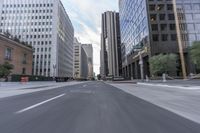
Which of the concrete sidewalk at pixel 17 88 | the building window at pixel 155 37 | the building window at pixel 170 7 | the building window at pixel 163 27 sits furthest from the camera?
the building window at pixel 170 7

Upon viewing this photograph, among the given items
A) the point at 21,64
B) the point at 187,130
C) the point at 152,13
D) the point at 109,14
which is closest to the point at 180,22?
the point at 152,13

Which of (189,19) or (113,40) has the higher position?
(113,40)

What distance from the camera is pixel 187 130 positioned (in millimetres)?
4215

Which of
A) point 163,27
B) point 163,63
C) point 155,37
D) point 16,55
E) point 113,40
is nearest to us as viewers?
point 163,63

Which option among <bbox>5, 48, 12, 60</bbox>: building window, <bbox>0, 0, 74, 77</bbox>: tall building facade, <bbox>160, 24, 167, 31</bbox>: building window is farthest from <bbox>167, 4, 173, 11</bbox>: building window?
<bbox>0, 0, 74, 77</bbox>: tall building facade

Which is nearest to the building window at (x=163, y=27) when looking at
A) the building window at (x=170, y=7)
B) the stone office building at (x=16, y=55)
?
the building window at (x=170, y=7)

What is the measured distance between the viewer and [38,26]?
335ft

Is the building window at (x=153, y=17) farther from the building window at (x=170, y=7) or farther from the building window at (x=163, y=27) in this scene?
the building window at (x=170, y=7)

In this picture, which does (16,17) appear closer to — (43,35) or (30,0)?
(30,0)

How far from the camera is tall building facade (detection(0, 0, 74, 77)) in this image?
326ft

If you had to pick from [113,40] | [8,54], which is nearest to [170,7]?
[8,54]

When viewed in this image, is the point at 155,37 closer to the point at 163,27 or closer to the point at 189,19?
the point at 163,27

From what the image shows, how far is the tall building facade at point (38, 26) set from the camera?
99.2 m

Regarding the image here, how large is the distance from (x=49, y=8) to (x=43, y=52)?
26.8 meters
